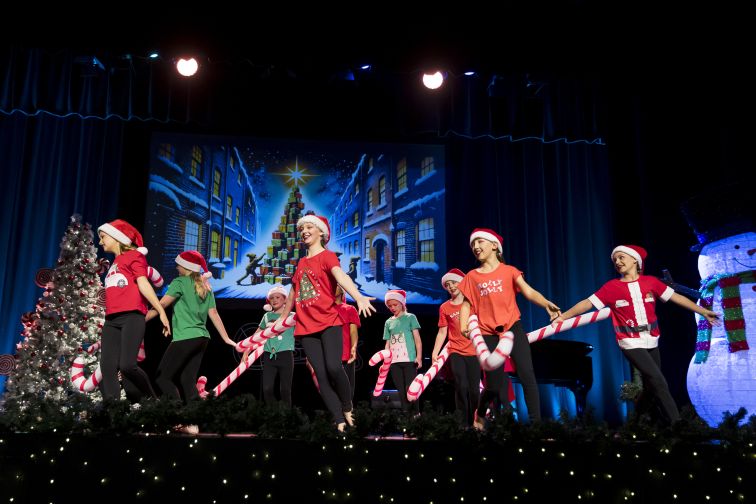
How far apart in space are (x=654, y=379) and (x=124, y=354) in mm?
4255

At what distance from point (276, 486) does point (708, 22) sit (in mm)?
6878

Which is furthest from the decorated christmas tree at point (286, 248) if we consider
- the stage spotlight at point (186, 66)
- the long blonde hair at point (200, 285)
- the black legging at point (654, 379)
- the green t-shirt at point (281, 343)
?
the black legging at point (654, 379)

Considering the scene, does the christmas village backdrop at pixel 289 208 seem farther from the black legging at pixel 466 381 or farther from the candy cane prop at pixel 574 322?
the candy cane prop at pixel 574 322

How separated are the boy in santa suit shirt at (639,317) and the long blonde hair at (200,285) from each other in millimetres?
3090

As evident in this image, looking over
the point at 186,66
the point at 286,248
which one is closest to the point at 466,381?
the point at 286,248

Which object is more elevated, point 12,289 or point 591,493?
point 12,289

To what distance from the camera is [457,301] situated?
23.1 ft

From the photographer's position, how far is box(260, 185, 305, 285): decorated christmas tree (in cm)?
1040

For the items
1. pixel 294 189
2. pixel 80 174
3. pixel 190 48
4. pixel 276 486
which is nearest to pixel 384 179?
pixel 294 189

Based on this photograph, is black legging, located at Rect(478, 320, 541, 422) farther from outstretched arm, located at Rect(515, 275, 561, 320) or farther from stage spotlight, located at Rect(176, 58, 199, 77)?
stage spotlight, located at Rect(176, 58, 199, 77)

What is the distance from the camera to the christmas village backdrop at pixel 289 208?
410 inches

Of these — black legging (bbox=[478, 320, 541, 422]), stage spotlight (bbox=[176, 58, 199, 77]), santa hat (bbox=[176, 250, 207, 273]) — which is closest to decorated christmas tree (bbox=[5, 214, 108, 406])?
stage spotlight (bbox=[176, 58, 199, 77])

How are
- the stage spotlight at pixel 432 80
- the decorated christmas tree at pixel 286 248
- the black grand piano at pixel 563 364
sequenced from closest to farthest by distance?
the black grand piano at pixel 563 364, the stage spotlight at pixel 432 80, the decorated christmas tree at pixel 286 248

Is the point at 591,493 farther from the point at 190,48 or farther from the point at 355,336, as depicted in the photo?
the point at 190,48
